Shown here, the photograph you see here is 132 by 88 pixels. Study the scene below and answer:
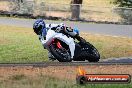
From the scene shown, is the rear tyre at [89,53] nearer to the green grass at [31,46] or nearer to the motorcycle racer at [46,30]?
the motorcycle racer at [46,30]

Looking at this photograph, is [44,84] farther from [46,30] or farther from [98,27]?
[98,27]

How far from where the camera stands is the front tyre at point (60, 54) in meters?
13.9

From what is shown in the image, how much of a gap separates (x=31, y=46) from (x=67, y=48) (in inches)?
352

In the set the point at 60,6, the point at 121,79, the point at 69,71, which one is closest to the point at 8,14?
the point at 60,6

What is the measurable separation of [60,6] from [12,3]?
4154mm

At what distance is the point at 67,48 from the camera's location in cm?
1431

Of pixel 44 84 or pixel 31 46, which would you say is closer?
pixel 44 84

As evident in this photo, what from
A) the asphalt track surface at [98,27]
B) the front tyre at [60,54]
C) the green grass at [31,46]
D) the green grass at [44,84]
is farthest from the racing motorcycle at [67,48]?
the asphalt track surface at [98,27]

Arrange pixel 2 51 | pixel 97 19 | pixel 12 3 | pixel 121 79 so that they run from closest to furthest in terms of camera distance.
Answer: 1. pixel 121 79
2. pixel 2 51
3. pixel 97 19
4. pixel 12 3

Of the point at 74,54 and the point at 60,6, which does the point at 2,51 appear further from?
the point at 60,6

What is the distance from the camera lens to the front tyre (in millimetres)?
13932

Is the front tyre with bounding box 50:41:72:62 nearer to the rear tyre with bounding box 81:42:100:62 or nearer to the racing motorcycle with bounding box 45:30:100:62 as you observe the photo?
the racing motorcycle with bounding box 45:30:100:62

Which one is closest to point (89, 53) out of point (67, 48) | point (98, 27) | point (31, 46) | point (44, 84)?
point (67, 48)

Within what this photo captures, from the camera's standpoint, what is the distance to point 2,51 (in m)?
21.6
